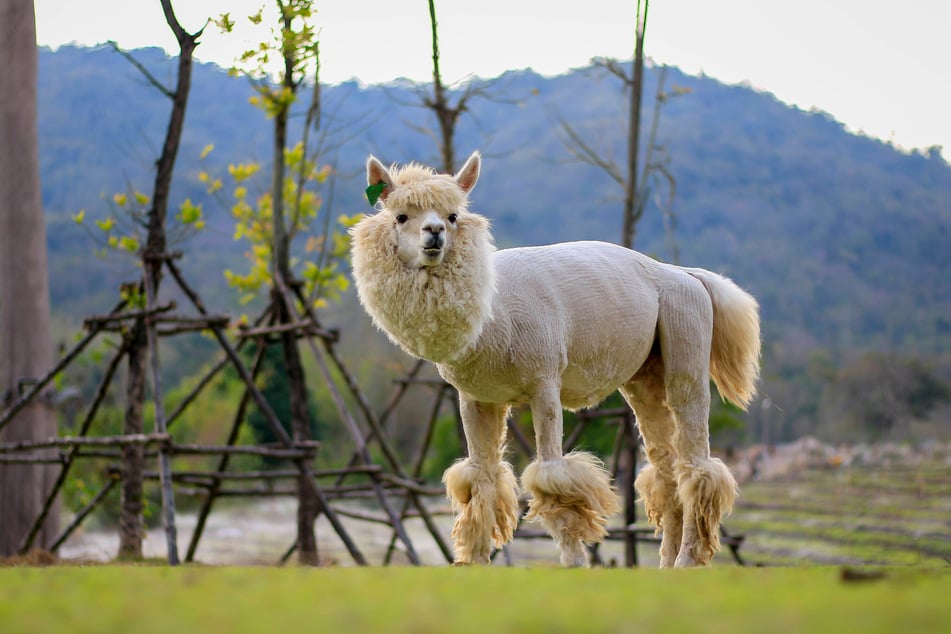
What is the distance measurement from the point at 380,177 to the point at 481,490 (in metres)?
2.12

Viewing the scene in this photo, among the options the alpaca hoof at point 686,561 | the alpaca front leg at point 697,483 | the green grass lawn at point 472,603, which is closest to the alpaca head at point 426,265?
the alpaca front leg at point 697,483

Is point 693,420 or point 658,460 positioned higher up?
point 693,420

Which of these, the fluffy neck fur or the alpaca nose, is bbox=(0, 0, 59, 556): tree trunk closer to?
the fluffy neck fur

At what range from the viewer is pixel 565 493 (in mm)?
6500

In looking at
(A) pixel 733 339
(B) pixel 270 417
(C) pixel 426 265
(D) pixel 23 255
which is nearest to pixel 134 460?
(B) pixel 270 417

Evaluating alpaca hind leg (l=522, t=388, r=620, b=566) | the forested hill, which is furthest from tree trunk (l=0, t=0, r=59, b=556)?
the forested hill

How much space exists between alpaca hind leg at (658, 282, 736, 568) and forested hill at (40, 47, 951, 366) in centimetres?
4183

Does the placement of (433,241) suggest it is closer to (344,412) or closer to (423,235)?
(423,235)

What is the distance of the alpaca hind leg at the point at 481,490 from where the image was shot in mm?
6848

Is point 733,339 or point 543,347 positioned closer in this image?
point 543,347

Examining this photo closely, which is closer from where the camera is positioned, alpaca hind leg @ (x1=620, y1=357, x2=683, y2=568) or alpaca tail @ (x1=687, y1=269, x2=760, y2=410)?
alpaca hind leg @ (x1=620, y1=357, x2=683, y2=568)

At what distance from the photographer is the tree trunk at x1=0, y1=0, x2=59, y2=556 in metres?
12.1

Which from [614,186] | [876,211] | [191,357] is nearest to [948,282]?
[876,211]

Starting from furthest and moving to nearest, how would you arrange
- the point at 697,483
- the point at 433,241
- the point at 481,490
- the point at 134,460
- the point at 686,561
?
1. the point at 134,460
2. the point at 697,483
3. the point at 686,561
4. the point at 481,490
5. the point at 433,241
